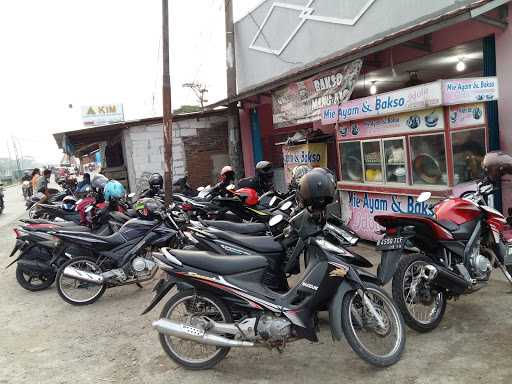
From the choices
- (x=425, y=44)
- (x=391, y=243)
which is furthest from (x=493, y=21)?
(x=391, y=243)

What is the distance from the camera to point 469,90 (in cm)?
509

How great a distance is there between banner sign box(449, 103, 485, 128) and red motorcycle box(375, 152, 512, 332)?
0.95 metres

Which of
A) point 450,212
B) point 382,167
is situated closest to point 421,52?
point 382,167

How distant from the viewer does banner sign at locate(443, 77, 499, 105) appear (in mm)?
4922

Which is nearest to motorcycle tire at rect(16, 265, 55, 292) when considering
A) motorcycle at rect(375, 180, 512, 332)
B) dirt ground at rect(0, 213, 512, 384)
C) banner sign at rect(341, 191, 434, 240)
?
dirt ground at rect(0, 213, 512, 384)

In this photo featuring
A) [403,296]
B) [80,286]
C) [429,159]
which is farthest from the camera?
[429,159]

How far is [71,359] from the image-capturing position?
3924 millimetres

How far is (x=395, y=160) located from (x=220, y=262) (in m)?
3.49

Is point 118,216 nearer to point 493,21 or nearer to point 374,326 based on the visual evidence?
point 374,326

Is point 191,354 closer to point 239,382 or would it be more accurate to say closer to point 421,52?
point 239,382

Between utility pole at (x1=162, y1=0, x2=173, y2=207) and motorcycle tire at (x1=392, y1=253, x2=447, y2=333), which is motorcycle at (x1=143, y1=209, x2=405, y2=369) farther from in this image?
utility pole at (x1=162, y1=0, x2=173, y2=207)

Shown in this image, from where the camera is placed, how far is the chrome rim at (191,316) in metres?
3.43

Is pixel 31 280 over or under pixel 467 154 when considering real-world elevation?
under

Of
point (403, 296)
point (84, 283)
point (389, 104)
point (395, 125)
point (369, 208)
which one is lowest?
point (84, 283)
